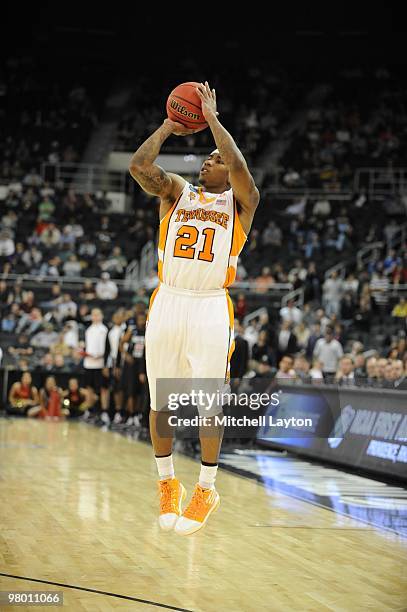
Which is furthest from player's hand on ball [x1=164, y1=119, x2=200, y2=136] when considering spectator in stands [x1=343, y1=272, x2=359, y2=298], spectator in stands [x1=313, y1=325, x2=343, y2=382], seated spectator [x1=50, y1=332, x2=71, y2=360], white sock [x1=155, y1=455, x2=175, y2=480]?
spectator in stands [x1=343, y1=272, x2=359, y2=298]

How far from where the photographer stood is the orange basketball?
5.76 metres

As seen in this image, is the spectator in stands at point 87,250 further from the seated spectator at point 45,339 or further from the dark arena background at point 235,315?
the seated spectator at point 45,339

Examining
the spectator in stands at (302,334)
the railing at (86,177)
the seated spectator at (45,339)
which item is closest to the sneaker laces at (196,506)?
the spectator in stands at (302,334)

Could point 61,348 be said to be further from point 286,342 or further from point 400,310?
point 400,310

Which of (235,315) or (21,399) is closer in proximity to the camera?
(21,399)

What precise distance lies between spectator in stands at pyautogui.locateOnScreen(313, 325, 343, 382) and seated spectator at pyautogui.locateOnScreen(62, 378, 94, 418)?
5.04m

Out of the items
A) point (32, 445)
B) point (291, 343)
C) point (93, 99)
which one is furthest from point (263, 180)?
point (32, 445)

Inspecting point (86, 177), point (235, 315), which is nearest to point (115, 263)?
point (235, 315)

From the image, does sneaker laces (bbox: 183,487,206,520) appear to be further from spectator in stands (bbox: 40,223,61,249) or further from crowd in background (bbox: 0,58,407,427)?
spectator in stands (bbox: 40,223,61,249)

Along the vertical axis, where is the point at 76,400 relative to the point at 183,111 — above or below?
below

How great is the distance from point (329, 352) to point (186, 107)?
11359 millimetres

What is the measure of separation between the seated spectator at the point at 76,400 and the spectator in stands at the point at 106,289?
3657 millimetres

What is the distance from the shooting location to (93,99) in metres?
33.6

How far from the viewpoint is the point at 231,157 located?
18.8ft
